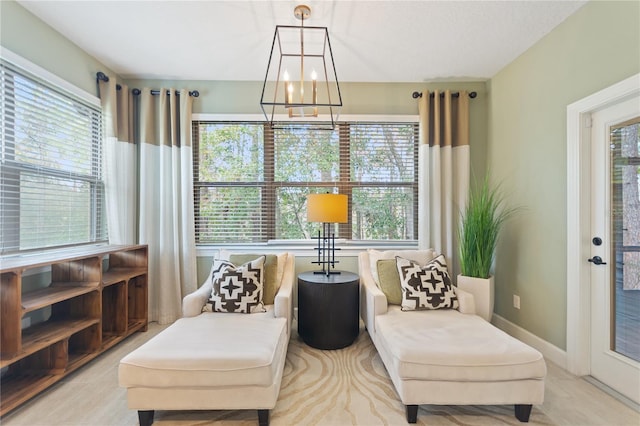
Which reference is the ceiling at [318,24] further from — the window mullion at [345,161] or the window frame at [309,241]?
the window mullion at [345,161]

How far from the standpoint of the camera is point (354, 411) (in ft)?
6.09

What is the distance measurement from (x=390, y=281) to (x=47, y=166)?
3.00m

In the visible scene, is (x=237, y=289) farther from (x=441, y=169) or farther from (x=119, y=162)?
(x=441, y=169)

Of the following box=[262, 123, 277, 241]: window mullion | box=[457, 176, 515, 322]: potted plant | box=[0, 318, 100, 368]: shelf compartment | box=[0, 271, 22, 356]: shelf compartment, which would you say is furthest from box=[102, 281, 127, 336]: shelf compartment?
box=[457, 176, 515, 322]: potted plant

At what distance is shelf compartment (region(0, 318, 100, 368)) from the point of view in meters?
1.88

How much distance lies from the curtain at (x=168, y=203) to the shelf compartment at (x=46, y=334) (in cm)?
91

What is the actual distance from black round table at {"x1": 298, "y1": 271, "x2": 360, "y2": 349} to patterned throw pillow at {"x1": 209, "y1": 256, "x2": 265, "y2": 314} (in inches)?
15.4

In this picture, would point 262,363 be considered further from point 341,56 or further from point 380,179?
point 341,56

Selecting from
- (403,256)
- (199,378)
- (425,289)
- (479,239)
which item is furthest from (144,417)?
(479,239)

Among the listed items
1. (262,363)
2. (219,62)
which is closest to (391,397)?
(262,363)

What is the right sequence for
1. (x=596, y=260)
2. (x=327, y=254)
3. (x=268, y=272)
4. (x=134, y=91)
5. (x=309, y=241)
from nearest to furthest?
1. (x=596, y=260)
2. (x=268, y=272)
3. (x=134, y=91)
4. (x=327, y=254)
5. (x=309, y=241)

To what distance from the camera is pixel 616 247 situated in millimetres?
2131

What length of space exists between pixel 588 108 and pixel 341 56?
2.00 m

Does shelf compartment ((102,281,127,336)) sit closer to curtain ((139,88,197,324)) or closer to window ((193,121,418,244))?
curtain ((139,88,197,324))
